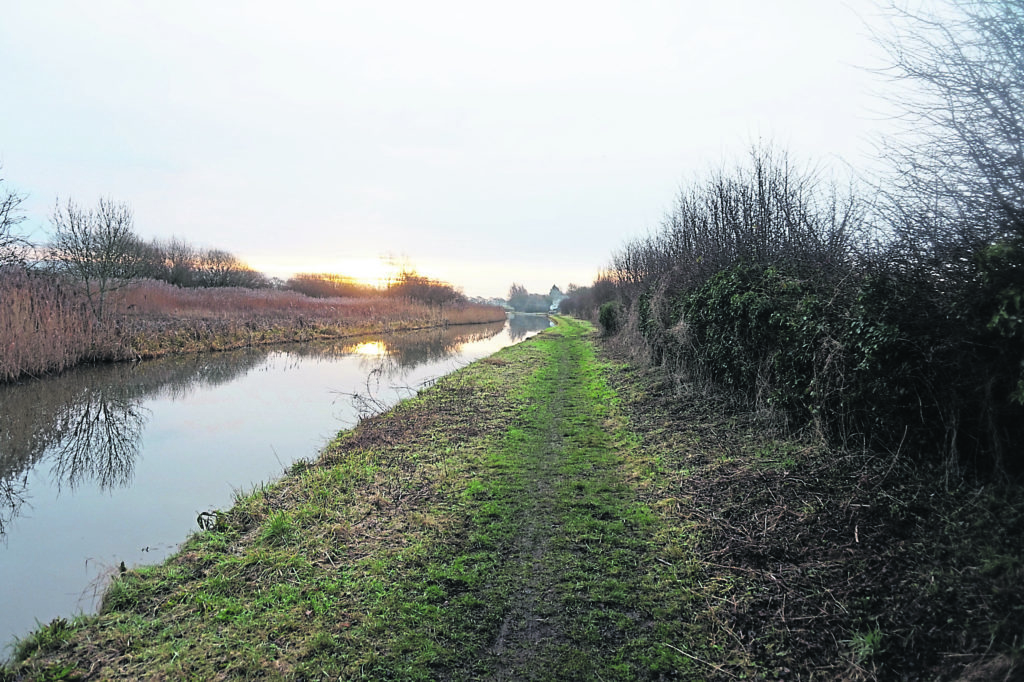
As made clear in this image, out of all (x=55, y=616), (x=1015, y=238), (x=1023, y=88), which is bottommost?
(x=55, y=616)

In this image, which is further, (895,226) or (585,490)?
(585,490)

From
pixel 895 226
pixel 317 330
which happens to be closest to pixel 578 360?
pixel 895 226

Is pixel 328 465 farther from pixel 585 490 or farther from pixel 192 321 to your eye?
pixel 192 321

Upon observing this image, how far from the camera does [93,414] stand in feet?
38.7

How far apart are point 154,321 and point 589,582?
26.6 m

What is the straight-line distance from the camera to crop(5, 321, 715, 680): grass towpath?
3455mm

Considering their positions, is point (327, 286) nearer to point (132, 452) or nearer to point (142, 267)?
point (142, 267)

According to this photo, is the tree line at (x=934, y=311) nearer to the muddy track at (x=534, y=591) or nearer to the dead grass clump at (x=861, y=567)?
the dead grass clump at (x=861, y=567)

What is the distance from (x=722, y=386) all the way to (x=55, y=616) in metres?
9.21

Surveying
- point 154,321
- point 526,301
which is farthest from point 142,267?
point 526,301

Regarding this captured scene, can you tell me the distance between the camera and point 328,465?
7652mm

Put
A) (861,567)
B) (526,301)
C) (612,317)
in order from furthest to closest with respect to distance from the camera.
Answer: (526,301) < (612,317) < (861,567)

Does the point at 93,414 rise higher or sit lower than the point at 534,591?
higher

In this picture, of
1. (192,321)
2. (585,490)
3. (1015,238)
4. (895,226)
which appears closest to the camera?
(1015,238)
